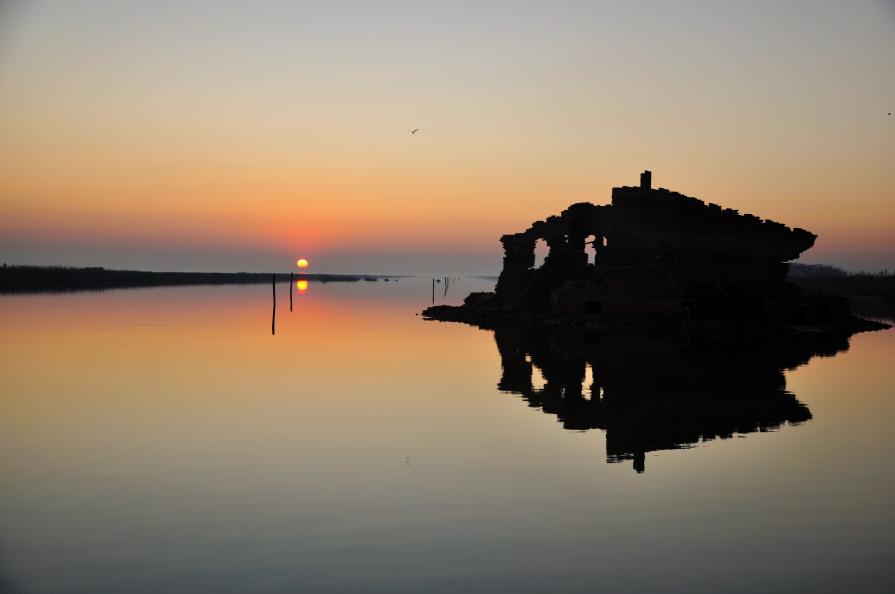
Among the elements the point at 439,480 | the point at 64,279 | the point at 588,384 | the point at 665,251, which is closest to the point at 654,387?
the point at 588,384

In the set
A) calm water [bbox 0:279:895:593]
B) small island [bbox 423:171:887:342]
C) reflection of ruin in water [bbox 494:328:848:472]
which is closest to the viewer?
calm water [bbox 0:279:895:593]

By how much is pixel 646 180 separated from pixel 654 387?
20.0 m

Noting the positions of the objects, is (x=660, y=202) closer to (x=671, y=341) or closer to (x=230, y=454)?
(x=671, y=341)

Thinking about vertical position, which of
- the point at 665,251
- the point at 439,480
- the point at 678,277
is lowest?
the point at 439,480

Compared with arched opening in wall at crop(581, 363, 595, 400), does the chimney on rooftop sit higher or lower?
higher

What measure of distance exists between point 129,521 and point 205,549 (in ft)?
4.01

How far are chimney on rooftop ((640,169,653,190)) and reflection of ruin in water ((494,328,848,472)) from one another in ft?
29.2

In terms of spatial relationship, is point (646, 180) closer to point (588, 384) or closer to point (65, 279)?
point (588, 384)

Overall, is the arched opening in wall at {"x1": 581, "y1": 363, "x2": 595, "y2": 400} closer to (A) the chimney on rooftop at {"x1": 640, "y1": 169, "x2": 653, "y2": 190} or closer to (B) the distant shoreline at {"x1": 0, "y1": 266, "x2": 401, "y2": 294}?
(A) the chimney on rooftop at {"x1": 640, "y1": 169, "x2": 653, "y2": 190}

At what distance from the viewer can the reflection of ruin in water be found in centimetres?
1260

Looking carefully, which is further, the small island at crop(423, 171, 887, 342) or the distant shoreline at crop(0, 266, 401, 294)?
the distant shoreline at crop(0, 266, 401, 294)

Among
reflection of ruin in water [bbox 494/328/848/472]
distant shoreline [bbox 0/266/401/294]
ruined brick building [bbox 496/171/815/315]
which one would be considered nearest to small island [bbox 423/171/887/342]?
ruined brick building [bbox 496/171/815/315]

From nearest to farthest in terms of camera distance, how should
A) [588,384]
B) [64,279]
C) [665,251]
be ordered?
[588,384]
[665,251]
[64,279]

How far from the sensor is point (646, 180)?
3531 cm
